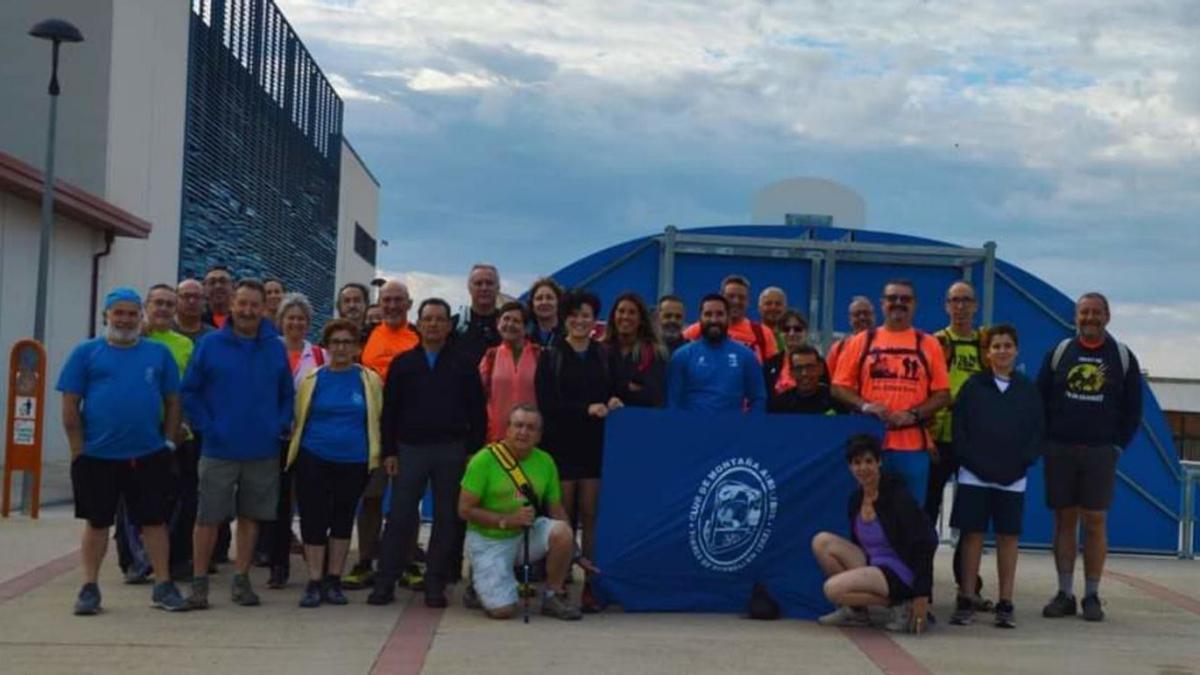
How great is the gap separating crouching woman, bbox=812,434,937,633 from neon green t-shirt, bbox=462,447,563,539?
1.64 meters

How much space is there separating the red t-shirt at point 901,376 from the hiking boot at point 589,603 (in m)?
1.94

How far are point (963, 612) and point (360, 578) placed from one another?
3.74 metres

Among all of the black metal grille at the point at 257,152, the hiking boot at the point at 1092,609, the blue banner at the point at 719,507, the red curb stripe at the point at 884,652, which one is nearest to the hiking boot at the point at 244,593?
the blue banner at the point at 719,507

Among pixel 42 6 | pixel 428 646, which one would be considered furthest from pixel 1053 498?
pixel 42 6

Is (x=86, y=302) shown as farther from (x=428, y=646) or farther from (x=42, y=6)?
(x=428, y=646)

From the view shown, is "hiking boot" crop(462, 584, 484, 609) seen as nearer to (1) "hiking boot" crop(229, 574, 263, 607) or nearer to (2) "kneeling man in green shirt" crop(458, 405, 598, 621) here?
(2) "kneeling man in green shirt" crop(458, 405, 598, 621)

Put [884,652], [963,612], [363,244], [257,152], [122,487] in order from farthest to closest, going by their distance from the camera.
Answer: [363,244] → [257,152] → [963,612] → [122,487] → [884,652]

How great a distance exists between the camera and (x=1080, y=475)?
9.35m

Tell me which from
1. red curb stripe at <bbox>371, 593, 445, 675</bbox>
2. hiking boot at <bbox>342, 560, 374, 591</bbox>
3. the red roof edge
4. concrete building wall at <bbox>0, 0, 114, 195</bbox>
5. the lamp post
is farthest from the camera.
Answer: concrete building wall at <bbox>0, 0, 114, 195</bbox>

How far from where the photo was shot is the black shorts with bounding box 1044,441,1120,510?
930 centimetres

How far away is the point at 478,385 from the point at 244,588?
1784mm

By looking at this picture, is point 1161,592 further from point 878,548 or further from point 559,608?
point 559,608

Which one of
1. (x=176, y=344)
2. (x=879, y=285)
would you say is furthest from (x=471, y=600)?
(x=879, y=285)

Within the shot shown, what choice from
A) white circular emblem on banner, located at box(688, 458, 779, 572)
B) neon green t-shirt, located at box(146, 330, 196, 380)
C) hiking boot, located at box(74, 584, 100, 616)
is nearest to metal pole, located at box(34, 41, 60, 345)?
neon green t-shirt, located at box(146, 330, 196, 380)
